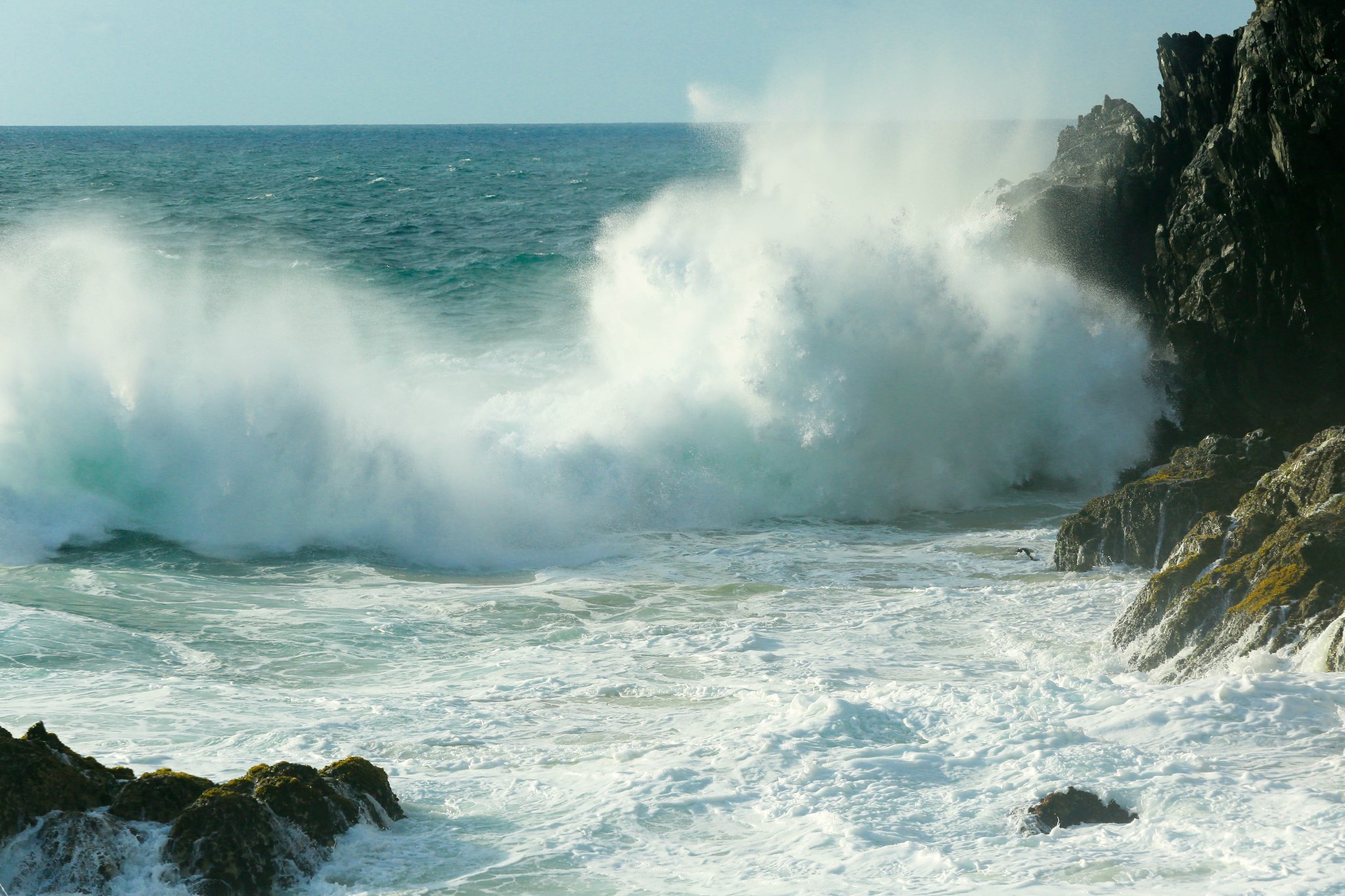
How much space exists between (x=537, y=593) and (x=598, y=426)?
14.5ft

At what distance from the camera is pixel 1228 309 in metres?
12.8

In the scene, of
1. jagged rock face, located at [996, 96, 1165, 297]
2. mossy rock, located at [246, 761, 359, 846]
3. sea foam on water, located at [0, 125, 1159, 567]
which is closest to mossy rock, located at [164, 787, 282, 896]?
mossy rock, located at [246, 761, 359, 846]

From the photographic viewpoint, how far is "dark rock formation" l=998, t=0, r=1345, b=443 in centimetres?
1137

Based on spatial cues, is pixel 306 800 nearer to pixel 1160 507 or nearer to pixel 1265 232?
pixel 1160 507

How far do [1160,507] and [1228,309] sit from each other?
363 centimetres

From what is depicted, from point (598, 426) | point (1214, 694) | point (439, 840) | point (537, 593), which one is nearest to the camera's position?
point (439, 840)

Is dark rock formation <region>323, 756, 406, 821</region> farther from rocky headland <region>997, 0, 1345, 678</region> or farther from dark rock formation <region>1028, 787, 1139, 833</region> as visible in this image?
rocky headland <region>997, 0, 1345, 678</region>

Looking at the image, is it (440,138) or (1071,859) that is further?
(440,138)

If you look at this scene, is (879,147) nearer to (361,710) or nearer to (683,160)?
(361,710)

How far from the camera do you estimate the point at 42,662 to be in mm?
8195

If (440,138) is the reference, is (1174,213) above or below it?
below

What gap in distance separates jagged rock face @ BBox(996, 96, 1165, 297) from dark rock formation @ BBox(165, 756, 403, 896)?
1232 cm

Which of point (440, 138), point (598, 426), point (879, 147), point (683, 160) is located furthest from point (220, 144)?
point (598, 426)

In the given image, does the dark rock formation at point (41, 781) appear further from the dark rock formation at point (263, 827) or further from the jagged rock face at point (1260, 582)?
the jagged rock face at point (1260, 582)
